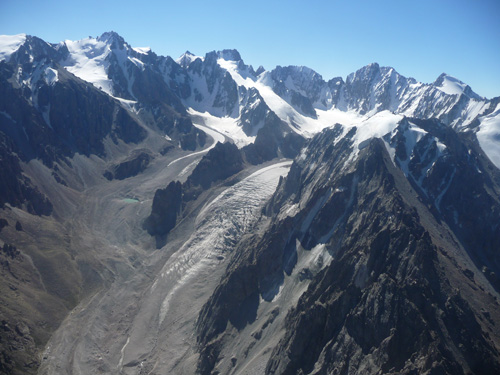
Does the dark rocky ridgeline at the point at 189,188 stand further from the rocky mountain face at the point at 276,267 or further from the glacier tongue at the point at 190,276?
the glacier tongue at the point at 190,276

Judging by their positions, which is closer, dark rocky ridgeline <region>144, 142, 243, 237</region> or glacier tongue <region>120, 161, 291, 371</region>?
glacier tongue <region>120, 161, 291, 371</region>

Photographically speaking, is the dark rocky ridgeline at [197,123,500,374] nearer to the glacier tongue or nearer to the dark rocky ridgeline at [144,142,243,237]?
the glacier tongue

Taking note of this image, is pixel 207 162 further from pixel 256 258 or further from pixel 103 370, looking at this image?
pixel 103 370

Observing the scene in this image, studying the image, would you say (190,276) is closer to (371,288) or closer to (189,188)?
(189,188)

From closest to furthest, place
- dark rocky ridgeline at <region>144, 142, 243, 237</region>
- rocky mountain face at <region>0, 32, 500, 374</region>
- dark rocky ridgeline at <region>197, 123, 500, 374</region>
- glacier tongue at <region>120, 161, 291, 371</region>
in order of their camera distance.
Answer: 1. dark rocky ridgeline at <region>197, 123, 500, 374</region>
2. rocky mountain face at <region>0, 32, 500, 374</region>
3. glacier tongue at <region>120, 161, 291, 371</region>
4. dark rocky ridgeline at <region>144, 142, 243, 237</region>

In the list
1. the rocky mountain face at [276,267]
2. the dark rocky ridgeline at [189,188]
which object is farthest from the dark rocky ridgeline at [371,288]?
the dark rocky ridgeline at [189,188]

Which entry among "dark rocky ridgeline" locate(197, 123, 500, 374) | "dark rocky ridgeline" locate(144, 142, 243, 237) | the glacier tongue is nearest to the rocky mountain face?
"dark rocky ridgeline" locate(197, 123, 500, 374)

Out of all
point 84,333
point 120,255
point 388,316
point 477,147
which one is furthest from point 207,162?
point 388,316
